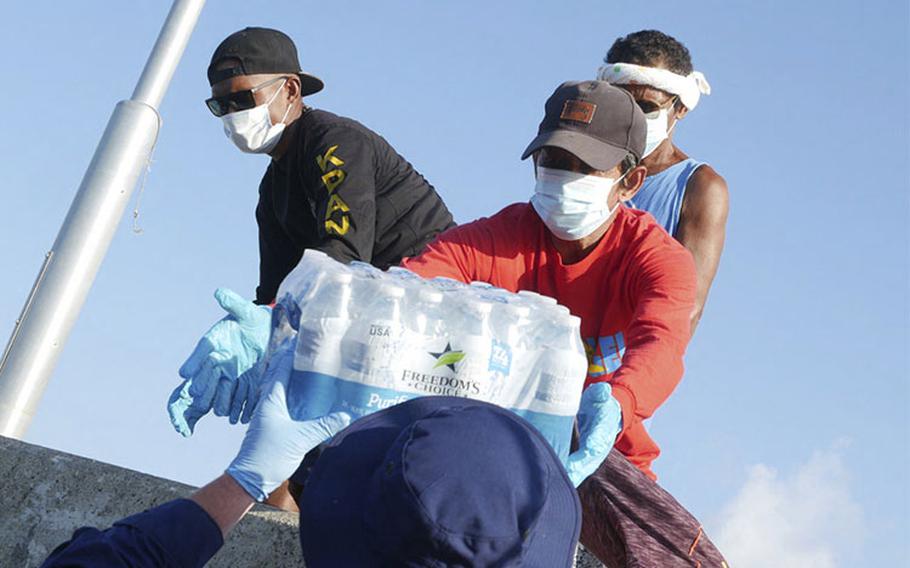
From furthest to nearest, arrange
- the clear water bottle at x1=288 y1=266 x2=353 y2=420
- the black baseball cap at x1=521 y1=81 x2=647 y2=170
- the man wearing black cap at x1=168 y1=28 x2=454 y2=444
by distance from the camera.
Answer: the man wearing black cap at x1=168 y1=28 x2=454 y2=444 → the black baseball cap at x1=521 y1=81 x2=647 y2=170 → the clear water bottle at x1=288 y1=266 x2=353 y2=420

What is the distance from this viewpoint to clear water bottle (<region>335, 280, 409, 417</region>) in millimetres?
2918

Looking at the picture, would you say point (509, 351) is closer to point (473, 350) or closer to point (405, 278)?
point (473, 350)

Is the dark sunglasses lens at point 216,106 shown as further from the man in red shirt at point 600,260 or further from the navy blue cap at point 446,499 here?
the navy blue cap at point 446,499

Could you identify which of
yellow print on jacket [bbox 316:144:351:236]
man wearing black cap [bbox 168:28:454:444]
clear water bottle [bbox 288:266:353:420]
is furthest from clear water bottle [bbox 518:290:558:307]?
yellow print on jacket [bbox 316:144:351:236]

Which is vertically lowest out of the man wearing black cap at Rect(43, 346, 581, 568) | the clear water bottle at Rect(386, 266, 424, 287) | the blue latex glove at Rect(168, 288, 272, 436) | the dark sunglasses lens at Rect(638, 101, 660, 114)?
the blue latex glove at Rect(168, 288, 272, 436)

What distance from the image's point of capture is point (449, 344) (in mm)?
2998

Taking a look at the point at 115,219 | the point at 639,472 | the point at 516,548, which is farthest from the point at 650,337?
the point at 115,219

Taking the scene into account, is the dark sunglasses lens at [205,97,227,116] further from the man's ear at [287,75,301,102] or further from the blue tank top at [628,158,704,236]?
the blue tank top at [628,158,704,236]

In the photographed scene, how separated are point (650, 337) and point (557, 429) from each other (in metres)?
0.55

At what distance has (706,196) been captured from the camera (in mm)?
4934

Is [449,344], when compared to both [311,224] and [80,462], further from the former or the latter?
[311,224]

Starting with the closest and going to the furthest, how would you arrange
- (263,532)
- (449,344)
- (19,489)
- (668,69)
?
(449,344), (263,532), (19,489), (668,69)

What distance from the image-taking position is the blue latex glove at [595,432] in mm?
3025

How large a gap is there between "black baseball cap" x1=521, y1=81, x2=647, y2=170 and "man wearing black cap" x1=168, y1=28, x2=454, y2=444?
0.87 m
